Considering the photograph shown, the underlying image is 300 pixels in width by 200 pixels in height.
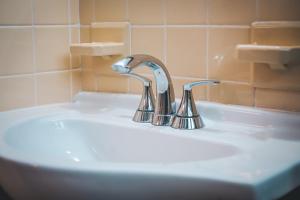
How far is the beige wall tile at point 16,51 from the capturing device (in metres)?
1.03

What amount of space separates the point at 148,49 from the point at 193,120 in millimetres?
248

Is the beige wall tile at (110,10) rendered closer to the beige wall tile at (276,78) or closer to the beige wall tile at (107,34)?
the beige wall tile at (107,34)

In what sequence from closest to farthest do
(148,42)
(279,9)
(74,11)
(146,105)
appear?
(279,9) → (146,105) → (148,42) → (74,11)

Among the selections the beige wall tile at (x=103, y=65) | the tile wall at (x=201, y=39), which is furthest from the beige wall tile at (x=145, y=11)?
the beige wall tile at (x=103, y=65)

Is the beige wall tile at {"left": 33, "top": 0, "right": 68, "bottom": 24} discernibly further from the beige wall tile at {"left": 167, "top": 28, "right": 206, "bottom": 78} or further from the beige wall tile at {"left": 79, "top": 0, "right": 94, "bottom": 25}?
the beige wall tile at {"left": 167, "top": 28, "right": 206, "bottom": 78}

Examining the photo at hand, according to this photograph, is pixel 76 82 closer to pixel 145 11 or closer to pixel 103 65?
pixel 103 65

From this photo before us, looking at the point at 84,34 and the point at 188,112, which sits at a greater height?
the point at 84,34

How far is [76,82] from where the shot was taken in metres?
1.19

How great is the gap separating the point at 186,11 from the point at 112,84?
272mm

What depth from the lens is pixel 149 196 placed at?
2.02 ft

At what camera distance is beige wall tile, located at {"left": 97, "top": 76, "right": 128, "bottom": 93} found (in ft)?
3.67

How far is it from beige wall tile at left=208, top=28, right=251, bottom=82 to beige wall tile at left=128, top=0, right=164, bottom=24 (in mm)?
139

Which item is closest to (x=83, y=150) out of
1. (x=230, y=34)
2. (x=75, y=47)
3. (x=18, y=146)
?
(x=18, y=146)

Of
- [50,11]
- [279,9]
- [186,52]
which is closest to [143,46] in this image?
[186,52]
